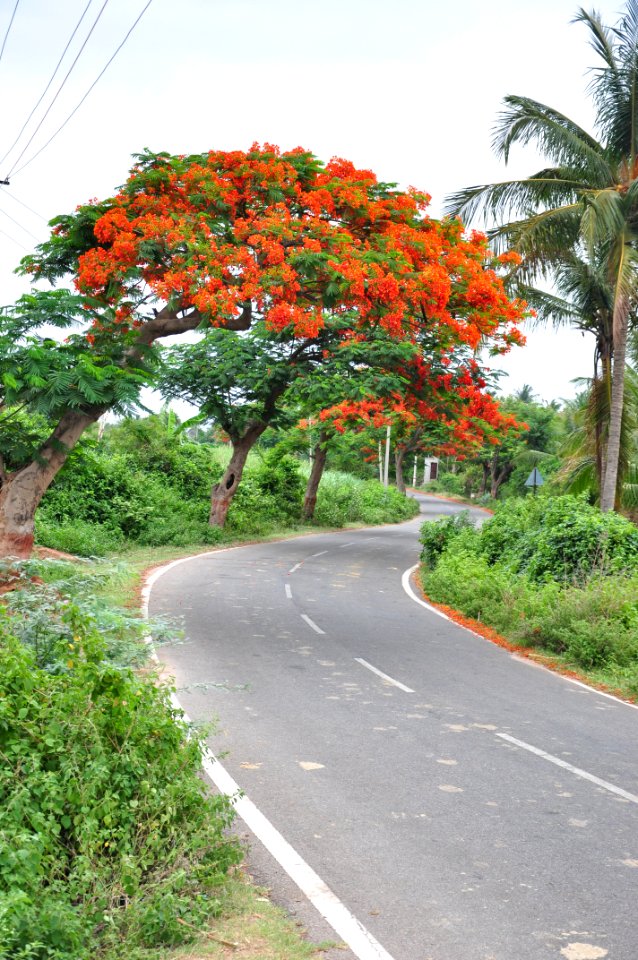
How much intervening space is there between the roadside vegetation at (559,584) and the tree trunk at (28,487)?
7.23 meters

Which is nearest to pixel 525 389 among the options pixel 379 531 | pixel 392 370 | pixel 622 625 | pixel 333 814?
pixel 379 531

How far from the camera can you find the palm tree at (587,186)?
15.3 m

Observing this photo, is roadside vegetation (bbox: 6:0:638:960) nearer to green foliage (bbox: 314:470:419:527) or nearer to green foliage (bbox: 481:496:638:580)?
green foliage (bbox: 481:496:638:580)

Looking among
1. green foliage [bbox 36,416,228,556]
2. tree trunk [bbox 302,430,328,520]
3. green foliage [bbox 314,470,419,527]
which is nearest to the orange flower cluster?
green foliage [bbox 36,416,228,556]

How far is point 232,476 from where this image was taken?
1054 inches

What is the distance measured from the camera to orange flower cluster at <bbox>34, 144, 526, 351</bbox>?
34.4ft

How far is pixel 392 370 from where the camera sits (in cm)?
2109

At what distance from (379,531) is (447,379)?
19588 mm

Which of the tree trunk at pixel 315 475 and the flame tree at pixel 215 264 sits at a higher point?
the flame tree at pixel 215 264

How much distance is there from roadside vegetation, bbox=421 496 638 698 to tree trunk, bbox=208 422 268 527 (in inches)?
369

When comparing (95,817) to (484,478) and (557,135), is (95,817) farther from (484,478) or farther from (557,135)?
(484,478)

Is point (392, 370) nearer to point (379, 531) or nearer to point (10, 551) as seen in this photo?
point (10, 551)

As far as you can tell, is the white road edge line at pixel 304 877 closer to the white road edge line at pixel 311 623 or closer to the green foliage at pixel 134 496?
the white road edge line at pixel 311 623

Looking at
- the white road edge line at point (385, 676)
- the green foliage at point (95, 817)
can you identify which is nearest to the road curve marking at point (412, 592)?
the white road edge line at point (385, 676)
